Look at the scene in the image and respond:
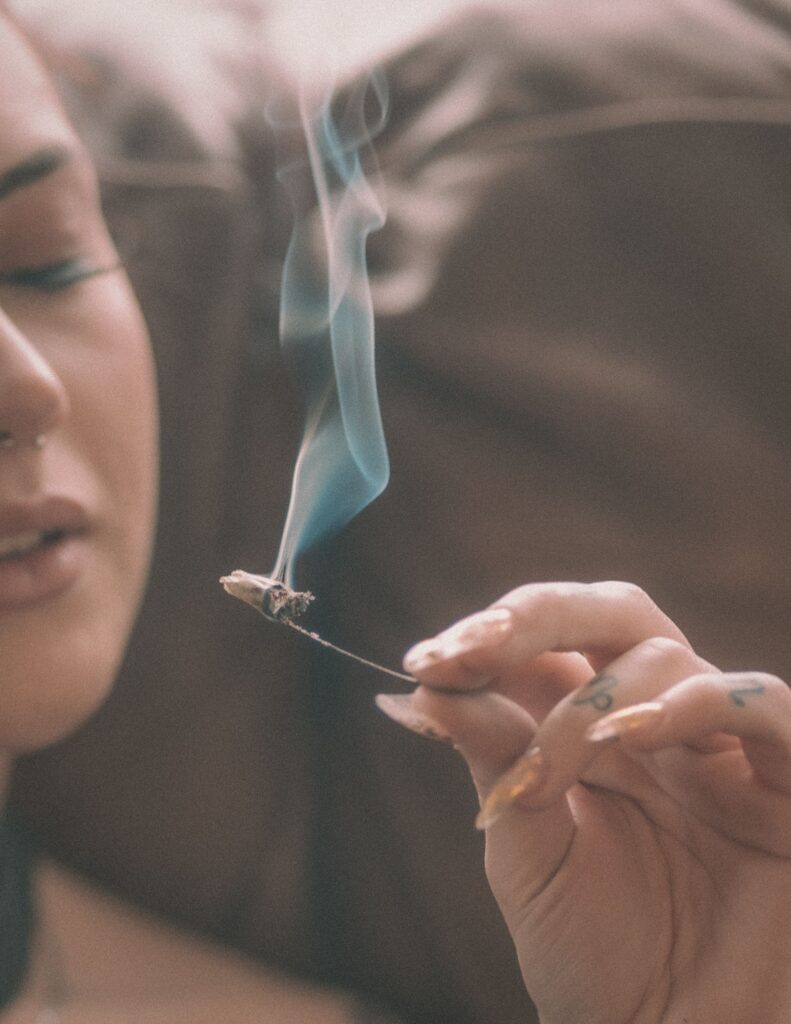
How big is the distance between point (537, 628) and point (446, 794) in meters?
0.36

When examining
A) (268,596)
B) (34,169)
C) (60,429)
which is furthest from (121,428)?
(268,596)

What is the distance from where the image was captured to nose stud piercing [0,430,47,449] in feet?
2.14

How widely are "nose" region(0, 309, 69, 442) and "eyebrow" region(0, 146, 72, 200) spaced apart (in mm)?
83

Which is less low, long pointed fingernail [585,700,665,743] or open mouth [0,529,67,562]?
open mouth [0,529,67,562]

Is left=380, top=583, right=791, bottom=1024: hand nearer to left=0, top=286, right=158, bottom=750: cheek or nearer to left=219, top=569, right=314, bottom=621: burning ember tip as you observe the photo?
left=219, top=569, right=314, bottom=621: burning ember tip

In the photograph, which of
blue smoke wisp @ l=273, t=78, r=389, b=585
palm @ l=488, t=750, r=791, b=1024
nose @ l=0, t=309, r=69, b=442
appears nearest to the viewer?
palm @ l=488, t=750, r=791, b=1024

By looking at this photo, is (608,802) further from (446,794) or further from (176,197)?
(176,197)

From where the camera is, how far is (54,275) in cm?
73

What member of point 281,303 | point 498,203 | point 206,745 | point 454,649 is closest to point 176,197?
point 281,303

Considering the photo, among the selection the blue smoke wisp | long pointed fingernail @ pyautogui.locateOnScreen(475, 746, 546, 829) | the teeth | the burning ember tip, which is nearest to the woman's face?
the teeth

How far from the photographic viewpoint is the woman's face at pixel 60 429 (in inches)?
26.6

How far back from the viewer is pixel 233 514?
0.84m

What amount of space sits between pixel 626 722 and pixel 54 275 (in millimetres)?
509

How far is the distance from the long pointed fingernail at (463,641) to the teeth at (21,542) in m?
0.36
